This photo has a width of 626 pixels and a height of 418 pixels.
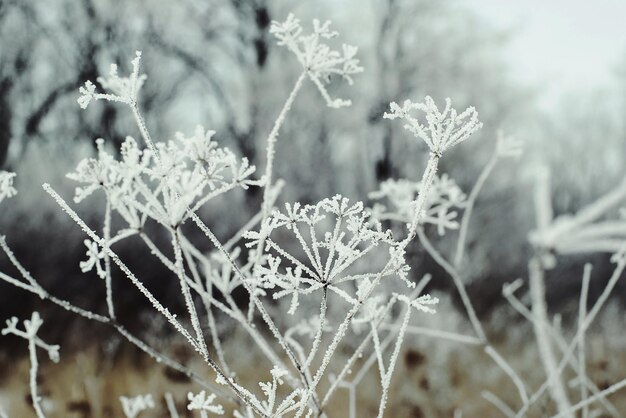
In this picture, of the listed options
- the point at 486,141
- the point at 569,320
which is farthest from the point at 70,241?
the point at 569,320

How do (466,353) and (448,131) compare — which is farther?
(466,353)

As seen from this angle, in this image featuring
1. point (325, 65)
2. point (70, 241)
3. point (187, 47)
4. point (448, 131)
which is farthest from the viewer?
point (187, 47)

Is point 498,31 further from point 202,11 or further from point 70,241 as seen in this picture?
point 70,241

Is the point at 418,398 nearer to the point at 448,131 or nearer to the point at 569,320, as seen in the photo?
the point at 448,131

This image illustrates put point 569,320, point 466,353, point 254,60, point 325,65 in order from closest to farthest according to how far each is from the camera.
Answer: point 325,65, point 466,353, point 254,60, point 569,320

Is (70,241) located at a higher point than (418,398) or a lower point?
higher

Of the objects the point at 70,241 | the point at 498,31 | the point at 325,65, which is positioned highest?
the point at 498,31

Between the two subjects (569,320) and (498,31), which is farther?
(569,320)

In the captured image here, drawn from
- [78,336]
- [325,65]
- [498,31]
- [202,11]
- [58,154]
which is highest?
[202,11]

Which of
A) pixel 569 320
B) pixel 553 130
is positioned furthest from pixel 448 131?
pixel 553 130
